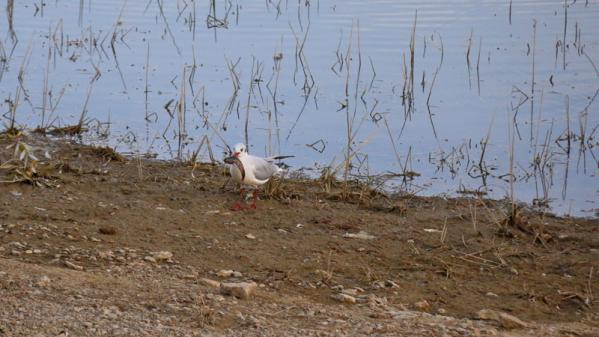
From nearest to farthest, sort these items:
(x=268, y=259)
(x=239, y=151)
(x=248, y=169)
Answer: (x=268, y=259), (x=248, y=169), (x=239, y=151)

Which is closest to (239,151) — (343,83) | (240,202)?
(240,202)

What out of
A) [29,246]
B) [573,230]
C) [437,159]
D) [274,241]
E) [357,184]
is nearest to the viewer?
[29,246]

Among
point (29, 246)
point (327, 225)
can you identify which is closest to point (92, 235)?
point (29, 246)

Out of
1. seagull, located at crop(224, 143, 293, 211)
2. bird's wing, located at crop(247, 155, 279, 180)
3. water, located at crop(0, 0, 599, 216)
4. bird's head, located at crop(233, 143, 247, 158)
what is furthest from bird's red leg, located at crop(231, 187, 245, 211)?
water, located at crop(0, 0, 599, 216)

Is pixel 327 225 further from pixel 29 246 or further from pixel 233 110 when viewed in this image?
pixel 233 110

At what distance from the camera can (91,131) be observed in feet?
37.1

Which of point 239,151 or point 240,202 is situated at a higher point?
A: point 239,151

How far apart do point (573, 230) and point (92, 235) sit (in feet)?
12.3

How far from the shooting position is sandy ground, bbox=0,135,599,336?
588 centimetres

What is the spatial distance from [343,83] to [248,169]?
16.0 ft

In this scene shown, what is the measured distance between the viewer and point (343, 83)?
1312cm

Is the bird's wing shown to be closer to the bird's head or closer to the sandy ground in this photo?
the bird's head

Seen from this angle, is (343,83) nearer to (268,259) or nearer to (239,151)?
(239,151)

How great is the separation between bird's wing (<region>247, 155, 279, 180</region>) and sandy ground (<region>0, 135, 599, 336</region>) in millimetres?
238
